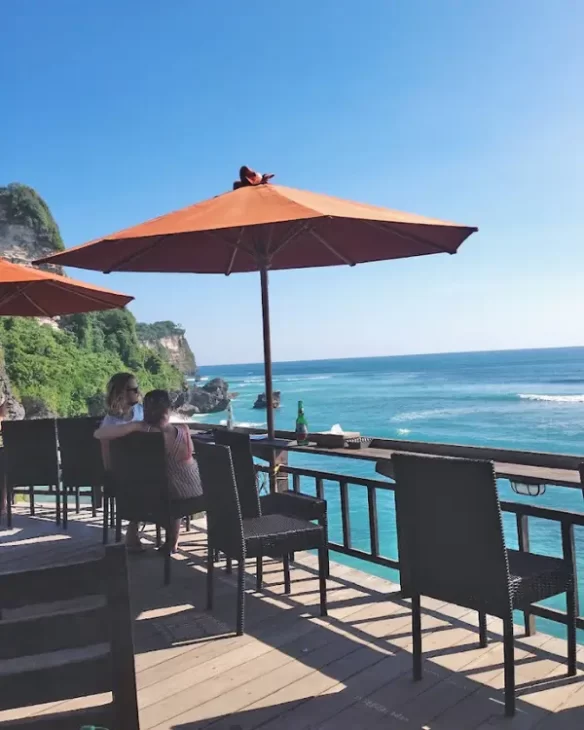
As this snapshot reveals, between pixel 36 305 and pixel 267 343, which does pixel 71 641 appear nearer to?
pixel 267 343

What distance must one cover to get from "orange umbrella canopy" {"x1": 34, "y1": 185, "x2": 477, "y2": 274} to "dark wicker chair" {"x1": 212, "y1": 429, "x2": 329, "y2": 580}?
114 cm

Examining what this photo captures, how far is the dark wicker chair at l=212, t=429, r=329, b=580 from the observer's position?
3.43 meters

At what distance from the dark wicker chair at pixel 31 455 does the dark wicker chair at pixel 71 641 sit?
4.07 m

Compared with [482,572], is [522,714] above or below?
below

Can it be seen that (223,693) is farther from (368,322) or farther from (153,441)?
(368,322)

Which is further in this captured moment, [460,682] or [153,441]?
[153,441]

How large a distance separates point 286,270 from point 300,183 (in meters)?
1.06

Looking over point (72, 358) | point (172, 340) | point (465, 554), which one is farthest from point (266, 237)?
point (172, 340)

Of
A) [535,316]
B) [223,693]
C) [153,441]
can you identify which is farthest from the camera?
[535,316]

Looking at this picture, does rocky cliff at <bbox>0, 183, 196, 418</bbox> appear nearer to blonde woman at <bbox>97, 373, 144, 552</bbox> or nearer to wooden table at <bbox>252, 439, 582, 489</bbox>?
blonde woman at <bbox>97, 373, 144, 552</bbox>

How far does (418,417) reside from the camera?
4009 cm

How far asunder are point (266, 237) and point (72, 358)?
37547mm

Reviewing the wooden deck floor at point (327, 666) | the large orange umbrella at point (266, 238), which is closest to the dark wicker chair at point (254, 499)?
the wooden deck floor at point (327, 666)

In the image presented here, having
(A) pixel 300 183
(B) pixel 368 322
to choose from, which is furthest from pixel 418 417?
(A) pixel 300 183
